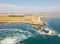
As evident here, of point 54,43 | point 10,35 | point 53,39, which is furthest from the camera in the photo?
point 10,35

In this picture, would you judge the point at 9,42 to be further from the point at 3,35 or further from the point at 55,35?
the point at 55,35

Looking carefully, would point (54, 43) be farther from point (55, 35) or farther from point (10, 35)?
point (10, 35)

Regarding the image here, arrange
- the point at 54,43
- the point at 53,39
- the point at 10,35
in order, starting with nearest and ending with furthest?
the point at 54,43 → the point at 53,39 → the point at 10,35

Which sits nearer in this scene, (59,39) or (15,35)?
(59,39)

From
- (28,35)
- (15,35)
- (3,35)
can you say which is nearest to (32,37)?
(28,35)

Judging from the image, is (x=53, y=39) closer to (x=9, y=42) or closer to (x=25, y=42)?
(x=25, y=42)

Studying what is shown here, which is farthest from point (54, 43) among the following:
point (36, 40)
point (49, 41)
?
point (36, 40)

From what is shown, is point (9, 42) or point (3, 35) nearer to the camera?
point (9, 42)
